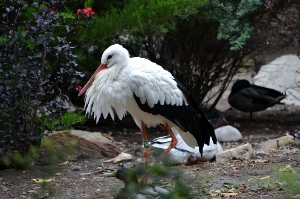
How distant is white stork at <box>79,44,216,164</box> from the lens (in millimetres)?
5762

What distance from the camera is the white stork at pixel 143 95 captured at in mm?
5762

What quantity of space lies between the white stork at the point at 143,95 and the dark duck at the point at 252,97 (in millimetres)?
4518

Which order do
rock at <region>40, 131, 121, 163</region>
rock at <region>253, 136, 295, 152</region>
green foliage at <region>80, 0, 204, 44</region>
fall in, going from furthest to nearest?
green foliage at <region>80, 0, 204, 44</region> → rock at <region>253, 136, 295, 152</region> → rock at <region>40, 131, 121, 163</region>

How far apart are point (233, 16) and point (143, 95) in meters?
3.82

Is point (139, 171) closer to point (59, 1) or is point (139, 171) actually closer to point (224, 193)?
point (224, 193)

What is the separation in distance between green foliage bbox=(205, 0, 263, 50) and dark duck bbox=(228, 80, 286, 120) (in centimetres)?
136

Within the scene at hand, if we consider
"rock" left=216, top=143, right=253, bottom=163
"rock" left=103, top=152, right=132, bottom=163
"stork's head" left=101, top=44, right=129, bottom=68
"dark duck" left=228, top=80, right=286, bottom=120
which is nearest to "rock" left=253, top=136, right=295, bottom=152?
"rock" left=216, top=143, right=253, bottom=163

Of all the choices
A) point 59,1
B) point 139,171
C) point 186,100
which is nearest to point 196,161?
point 186,100

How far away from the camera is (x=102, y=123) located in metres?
10.2

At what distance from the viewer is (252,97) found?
1038cm

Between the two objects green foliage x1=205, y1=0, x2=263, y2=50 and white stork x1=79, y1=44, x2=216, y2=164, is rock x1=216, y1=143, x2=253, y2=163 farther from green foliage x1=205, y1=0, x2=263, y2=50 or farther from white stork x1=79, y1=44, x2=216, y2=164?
green foliage x1=205, y1=0, x2=263, y2=50

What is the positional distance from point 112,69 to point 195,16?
389cm

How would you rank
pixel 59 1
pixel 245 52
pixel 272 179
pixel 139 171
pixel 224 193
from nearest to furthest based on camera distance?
pixel 139 171 < pixel 224 193 < pixel 272 179 < pixel 59 1 < pixel 245 52

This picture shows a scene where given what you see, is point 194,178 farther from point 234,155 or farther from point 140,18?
point 140,18
